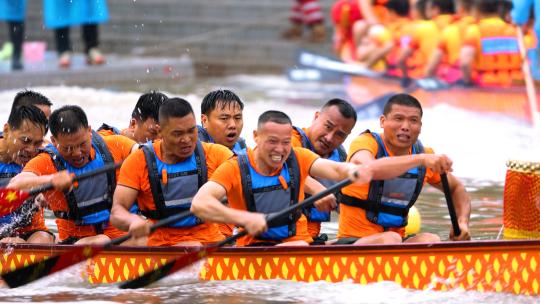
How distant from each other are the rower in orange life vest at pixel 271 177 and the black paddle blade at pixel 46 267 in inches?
24.5

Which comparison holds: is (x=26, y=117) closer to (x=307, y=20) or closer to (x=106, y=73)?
(x=106, y=73)

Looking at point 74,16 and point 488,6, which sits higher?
point 74,16

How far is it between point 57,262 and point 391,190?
66.1 inches

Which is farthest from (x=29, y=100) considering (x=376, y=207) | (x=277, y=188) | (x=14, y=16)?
(x=14, y=16)

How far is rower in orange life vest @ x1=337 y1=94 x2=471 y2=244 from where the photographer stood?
19.2 ft

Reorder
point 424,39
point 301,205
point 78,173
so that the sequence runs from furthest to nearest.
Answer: point 424,39
point 78,173
point 301,205

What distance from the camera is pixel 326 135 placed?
6352 mm

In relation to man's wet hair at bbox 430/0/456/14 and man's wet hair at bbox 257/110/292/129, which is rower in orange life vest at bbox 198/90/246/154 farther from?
man's wet hair at bbox 430/0/456/14

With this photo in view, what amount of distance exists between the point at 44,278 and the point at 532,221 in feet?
8.06

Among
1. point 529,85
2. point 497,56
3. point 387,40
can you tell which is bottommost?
point 529,85

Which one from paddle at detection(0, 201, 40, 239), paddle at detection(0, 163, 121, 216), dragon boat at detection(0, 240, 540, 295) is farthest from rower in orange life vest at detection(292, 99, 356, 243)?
paddle at detection(0, 201, 40, 239)

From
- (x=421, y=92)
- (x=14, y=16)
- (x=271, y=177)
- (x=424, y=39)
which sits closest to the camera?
(x=271, y=177)

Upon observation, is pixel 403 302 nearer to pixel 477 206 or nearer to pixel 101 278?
pixel 101 278

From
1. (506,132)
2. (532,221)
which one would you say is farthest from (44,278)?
(506,132)
